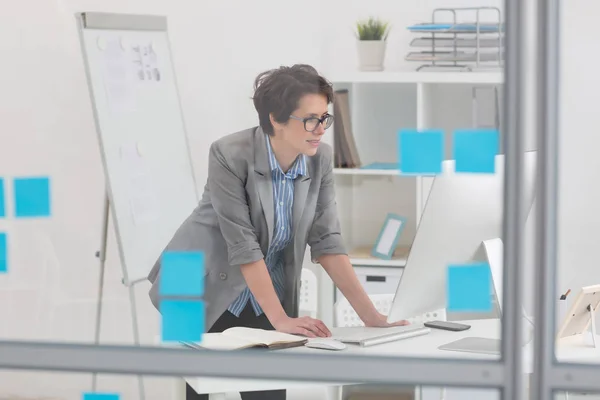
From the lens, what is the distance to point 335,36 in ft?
11.0

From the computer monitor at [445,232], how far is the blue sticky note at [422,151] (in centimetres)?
4

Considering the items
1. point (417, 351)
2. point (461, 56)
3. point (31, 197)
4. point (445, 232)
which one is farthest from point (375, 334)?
point (461, 56)

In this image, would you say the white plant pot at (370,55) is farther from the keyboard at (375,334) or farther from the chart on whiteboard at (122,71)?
the keyboard at (375,334)

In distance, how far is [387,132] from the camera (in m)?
3.24

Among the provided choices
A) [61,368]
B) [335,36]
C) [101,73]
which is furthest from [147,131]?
[61,368]

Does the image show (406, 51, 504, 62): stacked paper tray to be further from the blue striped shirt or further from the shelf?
the blue striped shirt

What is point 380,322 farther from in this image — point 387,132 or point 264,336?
point 387,132

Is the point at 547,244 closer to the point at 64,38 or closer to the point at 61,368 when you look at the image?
the point at 61,368

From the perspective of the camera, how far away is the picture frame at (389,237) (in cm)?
324

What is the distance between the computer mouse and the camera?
1.86 meters

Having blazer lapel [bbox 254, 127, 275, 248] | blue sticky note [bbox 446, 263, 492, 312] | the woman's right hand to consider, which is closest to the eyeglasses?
blazer lapel [bbox 254, 127, 275, 248]

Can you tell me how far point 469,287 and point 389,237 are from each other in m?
1.69

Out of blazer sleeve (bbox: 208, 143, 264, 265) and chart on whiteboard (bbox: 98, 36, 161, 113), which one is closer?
blazer sleeve (bbox: 208, 143, 264, 265)

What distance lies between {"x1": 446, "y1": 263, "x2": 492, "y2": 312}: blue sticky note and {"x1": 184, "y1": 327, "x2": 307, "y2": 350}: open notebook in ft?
1.19
